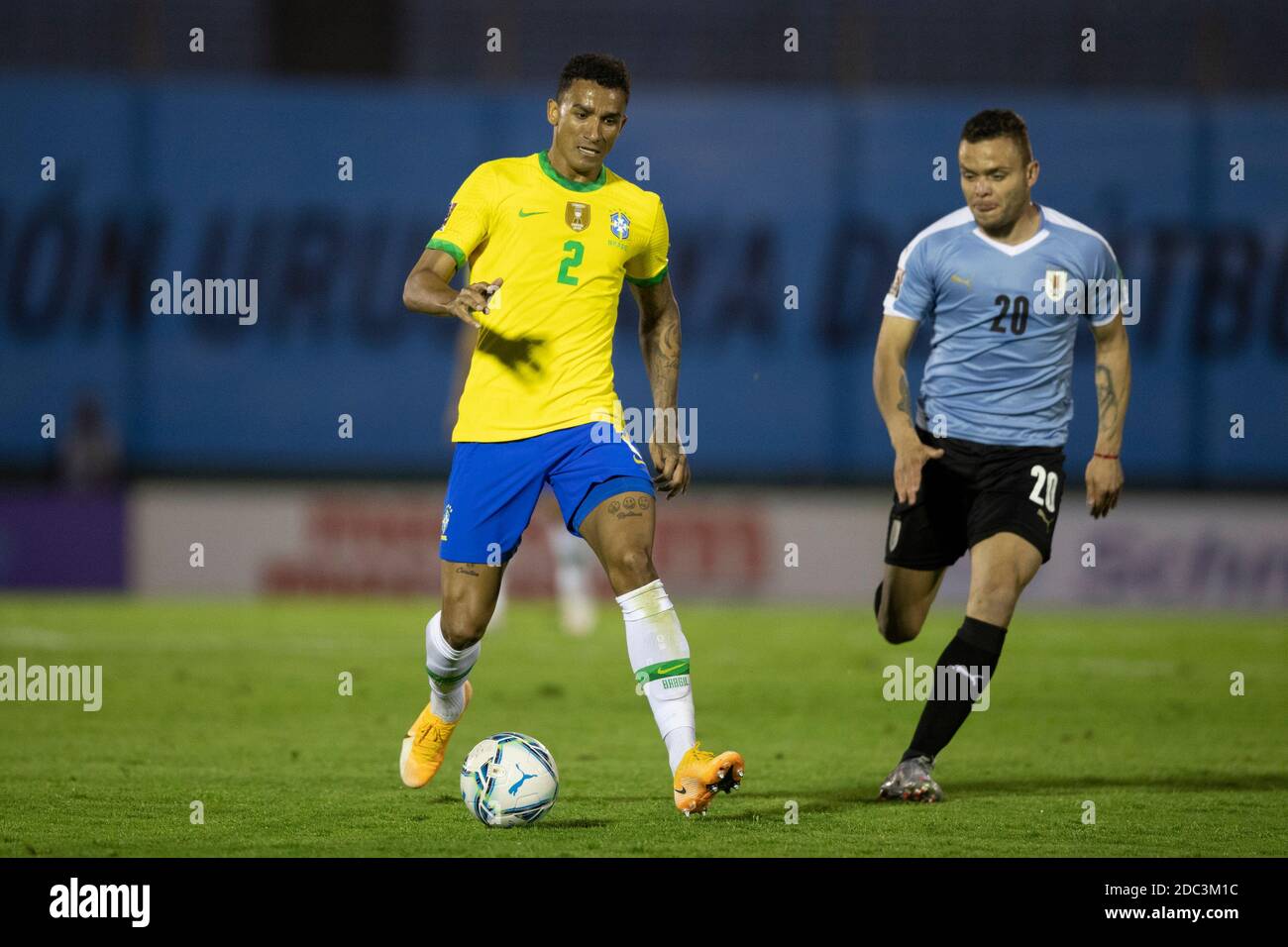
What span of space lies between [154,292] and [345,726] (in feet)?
37.2

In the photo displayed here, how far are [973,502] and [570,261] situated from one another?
1856 millimetres

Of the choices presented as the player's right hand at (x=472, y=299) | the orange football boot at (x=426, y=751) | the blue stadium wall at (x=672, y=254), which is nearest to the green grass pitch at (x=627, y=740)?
the orange football boot at (x=426, y=751)

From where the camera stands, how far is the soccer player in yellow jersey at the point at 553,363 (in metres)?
6.56

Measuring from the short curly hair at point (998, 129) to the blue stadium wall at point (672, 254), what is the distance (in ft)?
41.2

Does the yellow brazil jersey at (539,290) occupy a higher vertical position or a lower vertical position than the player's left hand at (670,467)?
higher

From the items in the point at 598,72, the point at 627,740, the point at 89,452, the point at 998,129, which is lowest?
the point at 627,740

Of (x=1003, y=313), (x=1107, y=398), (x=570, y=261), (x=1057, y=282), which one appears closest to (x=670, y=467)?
(x=570, y=261)

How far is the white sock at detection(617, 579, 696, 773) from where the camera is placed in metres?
6.42

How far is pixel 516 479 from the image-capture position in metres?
6.66

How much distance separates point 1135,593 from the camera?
17.7 metres

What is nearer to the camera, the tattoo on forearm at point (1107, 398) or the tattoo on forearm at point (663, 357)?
the tattoo on forearm at point (663, 357)

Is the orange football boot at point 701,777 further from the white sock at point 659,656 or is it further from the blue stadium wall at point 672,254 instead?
the blue stadium wall at point 672,254

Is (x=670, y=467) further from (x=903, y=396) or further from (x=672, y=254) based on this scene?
(x=672, y=254)
